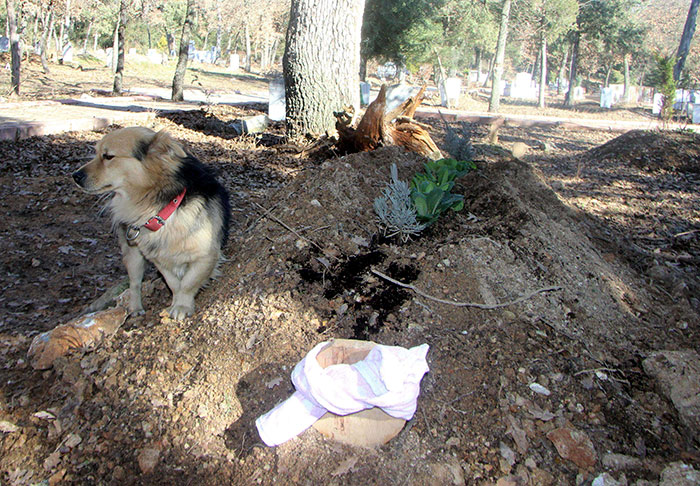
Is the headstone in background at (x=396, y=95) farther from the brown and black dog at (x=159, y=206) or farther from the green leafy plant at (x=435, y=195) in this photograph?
the brown and black dog at (x=159, y=206)

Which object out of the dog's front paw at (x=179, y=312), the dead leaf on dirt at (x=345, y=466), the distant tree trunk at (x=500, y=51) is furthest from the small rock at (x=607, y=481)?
the distant tree trunk at (x=500, y=51)

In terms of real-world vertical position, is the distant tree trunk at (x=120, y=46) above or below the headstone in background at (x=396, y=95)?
above

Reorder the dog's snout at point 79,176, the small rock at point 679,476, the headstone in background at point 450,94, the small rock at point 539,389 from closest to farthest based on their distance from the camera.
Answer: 1. the small rock at point 679,476
2. the small rock at point 539,389
3. the dog's snout at point 79,176
4. the headstone in background at point 450,94

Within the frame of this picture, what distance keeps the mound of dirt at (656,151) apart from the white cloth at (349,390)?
25.0 feet

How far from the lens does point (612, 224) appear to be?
5250 millimetres

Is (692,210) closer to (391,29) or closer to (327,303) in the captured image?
(327,303)

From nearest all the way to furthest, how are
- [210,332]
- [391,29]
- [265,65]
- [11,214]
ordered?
[210,332] < [11,214] < [391,29] < [265,65]

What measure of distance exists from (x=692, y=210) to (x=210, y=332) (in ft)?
19.7

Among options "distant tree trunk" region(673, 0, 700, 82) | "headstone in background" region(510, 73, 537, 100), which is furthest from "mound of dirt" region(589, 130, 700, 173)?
"headstone in background" region(510, 73, 537, 100)

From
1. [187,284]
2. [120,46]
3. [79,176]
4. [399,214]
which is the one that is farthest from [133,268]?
[120,46]

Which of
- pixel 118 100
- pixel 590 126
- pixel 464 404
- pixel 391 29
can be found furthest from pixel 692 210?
pixel 391 29

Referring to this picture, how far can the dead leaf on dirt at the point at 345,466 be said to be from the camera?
81.3 inches

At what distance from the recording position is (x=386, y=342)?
8.42 feet

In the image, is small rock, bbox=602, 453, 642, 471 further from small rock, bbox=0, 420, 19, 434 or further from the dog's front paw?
small rock, bbox=0, 420, 19, 434
